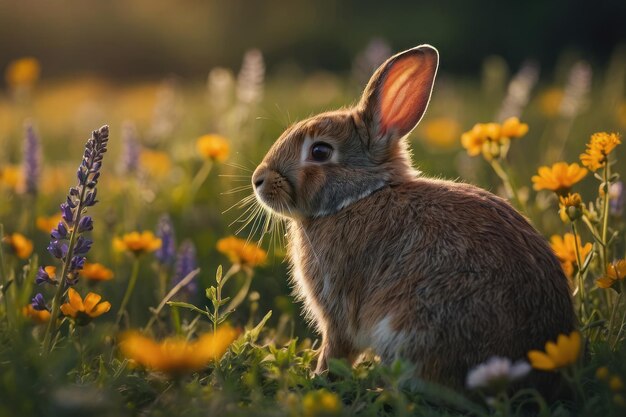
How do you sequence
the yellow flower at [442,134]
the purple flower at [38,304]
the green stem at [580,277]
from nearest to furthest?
the purple flower at [38,304] < the green stem at [580,277] < the yellow flower at [442,134]

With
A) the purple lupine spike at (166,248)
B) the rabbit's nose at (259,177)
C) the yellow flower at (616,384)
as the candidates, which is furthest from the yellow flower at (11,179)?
the yellow flower at (616,384)

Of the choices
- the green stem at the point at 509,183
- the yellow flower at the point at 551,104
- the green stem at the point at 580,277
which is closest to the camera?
the green stem at the point at 580,277

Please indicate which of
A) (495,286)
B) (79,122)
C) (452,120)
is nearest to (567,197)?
(495,286)

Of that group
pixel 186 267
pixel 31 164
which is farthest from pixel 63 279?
pixel 31 164

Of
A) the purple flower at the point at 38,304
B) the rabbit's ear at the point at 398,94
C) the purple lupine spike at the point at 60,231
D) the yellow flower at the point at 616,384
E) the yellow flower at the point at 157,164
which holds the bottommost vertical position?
the yellow flower at the point at 616,384

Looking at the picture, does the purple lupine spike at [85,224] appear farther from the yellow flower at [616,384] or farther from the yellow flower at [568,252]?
the yellow flower at [568,252]

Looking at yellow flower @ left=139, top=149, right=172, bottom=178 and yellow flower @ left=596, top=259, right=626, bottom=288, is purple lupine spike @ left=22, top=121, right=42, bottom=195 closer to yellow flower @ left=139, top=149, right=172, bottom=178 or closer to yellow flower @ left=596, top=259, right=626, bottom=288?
yellow flower @ left=139, top=149, right=172, bottom=178

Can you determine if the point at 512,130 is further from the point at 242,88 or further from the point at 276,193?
the point at 242,88

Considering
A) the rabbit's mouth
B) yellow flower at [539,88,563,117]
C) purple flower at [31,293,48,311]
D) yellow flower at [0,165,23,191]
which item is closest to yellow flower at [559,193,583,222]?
the rabbit's mouth
